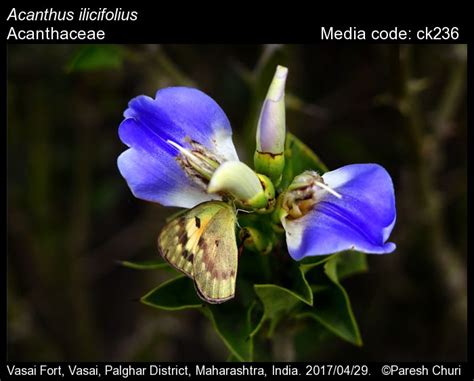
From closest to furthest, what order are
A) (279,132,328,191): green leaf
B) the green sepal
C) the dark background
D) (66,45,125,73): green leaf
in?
the green sepal, (279,132,328,191): green leaf, (66,45,125,73): green leaf, the dark background

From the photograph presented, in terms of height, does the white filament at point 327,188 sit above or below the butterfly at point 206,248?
above

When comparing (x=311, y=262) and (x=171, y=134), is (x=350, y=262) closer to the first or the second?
(x=311, y=262)

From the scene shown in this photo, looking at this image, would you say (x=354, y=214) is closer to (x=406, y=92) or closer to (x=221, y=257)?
(x=221, y=257)

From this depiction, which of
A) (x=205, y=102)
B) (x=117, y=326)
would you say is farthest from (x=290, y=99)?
(x=117, y=326)

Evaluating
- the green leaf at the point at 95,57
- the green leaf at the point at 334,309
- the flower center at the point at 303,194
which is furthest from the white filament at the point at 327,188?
the green leaf at the point at 95,57

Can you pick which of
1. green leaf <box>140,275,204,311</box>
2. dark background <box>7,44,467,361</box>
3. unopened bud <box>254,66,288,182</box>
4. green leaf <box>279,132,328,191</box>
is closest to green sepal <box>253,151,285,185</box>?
unopened bud <box>254,66,288,182</box>

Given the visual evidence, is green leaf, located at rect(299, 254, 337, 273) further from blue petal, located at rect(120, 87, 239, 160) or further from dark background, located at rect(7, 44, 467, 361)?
dark background, located at rect(7, 44, 467, 361)

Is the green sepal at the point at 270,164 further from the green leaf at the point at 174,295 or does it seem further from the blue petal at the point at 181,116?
the green leaf at the point at 174,295
